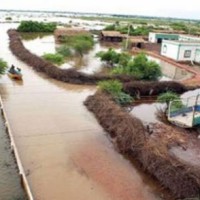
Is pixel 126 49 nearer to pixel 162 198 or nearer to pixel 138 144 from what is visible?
pixel 138 144

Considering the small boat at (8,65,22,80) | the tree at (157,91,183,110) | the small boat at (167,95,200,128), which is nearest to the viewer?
the small boat at (167,95,200,128)

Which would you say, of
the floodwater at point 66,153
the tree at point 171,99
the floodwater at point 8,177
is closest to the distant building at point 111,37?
the floodwater at point 66,153

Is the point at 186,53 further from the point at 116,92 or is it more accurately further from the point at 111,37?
the point at 116,92

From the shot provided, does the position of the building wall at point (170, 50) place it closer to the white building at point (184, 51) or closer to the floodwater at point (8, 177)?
the white building at point (184, 51)

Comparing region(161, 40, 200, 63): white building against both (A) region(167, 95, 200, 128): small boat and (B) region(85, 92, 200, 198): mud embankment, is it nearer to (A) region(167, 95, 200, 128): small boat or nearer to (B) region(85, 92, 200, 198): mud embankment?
(A) region(167, 95, 200, 128): small boat

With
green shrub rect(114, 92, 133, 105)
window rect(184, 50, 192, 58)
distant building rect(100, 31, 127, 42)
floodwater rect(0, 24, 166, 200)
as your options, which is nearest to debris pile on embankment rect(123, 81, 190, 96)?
green shrub rect(114, 92, 133, 105)

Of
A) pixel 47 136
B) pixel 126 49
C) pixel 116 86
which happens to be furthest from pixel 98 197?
pixel 126 49
